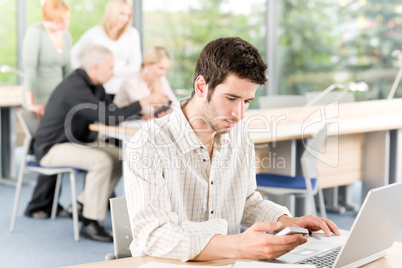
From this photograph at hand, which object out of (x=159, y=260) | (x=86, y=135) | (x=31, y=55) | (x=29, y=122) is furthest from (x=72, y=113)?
(x=159, y=260)

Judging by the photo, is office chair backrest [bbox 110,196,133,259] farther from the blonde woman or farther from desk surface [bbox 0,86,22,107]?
desk surface [bbox 0,86,22,107]

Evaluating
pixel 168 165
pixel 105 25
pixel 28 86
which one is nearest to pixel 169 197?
pixel 168 165

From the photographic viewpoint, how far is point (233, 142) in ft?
5.70

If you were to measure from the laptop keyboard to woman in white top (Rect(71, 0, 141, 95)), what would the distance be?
12.1 feet

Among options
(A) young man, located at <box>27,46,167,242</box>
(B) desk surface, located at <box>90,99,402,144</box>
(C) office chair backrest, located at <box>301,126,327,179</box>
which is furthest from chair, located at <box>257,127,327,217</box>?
(A) young man, located at <box>27,46,167,242</box>

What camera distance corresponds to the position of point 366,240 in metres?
1.28

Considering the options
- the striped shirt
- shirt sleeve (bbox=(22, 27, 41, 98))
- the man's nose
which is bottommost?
the striped shirt

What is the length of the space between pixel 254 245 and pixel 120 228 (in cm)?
50

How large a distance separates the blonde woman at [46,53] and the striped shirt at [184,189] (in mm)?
2958

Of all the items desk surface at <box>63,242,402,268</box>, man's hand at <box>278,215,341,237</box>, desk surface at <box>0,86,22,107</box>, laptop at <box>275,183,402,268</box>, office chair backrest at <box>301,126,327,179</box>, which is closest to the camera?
laptop at <box>275,183,402,268</box>

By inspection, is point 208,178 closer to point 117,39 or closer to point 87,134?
point 87,134

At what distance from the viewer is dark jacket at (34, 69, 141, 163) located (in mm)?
3570

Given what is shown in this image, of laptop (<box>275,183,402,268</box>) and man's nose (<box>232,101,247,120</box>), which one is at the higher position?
man's nose (<box>232,101,247,120</box>)

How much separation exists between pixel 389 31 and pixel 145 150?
4.55m
